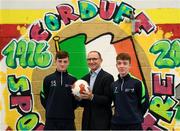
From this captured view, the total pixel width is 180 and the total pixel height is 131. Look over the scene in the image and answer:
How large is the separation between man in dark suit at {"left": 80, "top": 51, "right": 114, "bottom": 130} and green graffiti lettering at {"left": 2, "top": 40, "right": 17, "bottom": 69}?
129cm

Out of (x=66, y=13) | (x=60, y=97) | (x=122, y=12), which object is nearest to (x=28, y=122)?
(x=60, y=97)

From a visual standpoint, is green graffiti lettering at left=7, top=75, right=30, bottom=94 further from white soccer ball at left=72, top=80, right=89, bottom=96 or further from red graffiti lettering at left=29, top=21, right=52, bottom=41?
white soccer ball at left=72, top=80, right=89, bottom=96

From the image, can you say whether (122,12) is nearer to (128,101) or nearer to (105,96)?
(105,96)

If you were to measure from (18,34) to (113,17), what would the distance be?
1294 millimetres

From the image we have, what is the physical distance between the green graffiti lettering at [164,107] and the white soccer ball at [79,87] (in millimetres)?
1217

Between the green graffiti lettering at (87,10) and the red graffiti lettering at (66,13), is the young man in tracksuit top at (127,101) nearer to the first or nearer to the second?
the green graffiti lettering at (87,10)

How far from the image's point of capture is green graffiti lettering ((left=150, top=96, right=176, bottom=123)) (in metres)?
5.93

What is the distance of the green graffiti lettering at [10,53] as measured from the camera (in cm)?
604

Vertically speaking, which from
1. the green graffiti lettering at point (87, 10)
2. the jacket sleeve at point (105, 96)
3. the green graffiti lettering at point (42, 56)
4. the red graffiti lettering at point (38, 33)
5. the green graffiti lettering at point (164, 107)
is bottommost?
the green graffiti lettering at point (164, 107)

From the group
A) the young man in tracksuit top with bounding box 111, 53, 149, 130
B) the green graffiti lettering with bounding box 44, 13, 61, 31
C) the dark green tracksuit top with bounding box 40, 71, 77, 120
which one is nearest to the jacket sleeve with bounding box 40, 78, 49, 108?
the dark green tracksuit top with bounding box 40, 71, 77, 120

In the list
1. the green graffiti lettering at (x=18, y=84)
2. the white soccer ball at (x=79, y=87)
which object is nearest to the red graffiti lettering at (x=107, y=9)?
the white soccer ball at (x=79, y=87)

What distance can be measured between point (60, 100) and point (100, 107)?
0.47 m

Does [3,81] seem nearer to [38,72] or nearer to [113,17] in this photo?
[38,72]

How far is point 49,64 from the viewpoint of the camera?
19.9 ft
